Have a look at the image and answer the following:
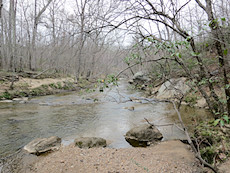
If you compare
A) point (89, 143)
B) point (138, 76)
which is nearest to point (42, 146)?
point (89, 143)

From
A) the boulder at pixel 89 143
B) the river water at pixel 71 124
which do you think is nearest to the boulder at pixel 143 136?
the river water at pixel 71 124

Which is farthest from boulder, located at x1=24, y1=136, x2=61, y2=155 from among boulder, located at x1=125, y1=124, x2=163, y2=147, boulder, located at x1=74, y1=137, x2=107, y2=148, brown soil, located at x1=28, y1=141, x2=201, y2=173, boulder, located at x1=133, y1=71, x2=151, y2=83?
boulder, located at x1=133, y1=71, x2=151, y2=83

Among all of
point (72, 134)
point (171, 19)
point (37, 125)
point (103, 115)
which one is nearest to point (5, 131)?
point (37, 125)

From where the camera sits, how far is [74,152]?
3910 mm

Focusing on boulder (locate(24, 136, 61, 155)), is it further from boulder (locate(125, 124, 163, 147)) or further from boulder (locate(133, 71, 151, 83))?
boulder (locate(133, 71, 151, 83))

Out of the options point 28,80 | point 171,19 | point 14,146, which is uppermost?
point 171,19

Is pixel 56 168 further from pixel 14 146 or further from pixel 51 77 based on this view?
pixel 51 77

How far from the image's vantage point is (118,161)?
3521mm

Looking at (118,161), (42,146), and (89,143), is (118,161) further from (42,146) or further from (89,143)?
(42,146)

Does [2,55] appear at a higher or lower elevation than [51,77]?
higher

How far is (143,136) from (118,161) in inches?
63.8

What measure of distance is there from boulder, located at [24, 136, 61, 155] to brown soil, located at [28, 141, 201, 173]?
249mm

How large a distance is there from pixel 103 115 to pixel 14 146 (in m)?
3.87

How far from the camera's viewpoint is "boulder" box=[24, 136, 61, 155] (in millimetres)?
4023
